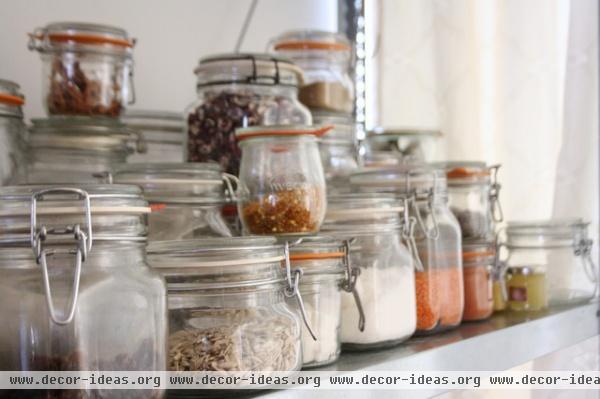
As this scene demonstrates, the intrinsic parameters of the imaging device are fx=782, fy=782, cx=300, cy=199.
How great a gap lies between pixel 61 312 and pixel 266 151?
11.8 inches

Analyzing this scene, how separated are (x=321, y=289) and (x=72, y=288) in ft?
0.88

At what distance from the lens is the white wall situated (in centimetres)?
91

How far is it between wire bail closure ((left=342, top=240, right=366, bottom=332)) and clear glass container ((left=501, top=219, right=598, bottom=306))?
1.29 ft

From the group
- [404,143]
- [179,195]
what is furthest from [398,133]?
[179,195]

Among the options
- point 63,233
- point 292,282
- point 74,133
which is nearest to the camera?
point 63,233

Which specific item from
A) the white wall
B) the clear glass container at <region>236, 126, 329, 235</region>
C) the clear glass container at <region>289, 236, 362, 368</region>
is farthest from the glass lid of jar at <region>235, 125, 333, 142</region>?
the white wall

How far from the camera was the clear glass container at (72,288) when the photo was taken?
52 cm

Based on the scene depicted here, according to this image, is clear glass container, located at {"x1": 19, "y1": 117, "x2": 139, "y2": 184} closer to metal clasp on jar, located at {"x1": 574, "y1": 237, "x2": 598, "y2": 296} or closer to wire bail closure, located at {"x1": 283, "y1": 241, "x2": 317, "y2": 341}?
wire bail closure, located at {"x1": 283, "y1": 241, "x2": 317, "y2": 341}

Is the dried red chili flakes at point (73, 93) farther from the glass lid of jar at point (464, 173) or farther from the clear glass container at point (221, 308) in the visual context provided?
the glass lid of jar at point (464, 173)

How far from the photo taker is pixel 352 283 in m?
0.76

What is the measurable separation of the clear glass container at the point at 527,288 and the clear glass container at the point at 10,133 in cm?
67

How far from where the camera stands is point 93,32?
814mm

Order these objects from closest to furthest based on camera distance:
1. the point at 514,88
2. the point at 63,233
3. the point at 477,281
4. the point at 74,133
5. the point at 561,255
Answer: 1. the point at 63,233
2. the point at 74,133
3. the point at 477,281
4. the point at 561,255
5. the point at 514,88

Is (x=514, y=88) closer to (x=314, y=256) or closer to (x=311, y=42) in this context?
(x=311, y=42)
